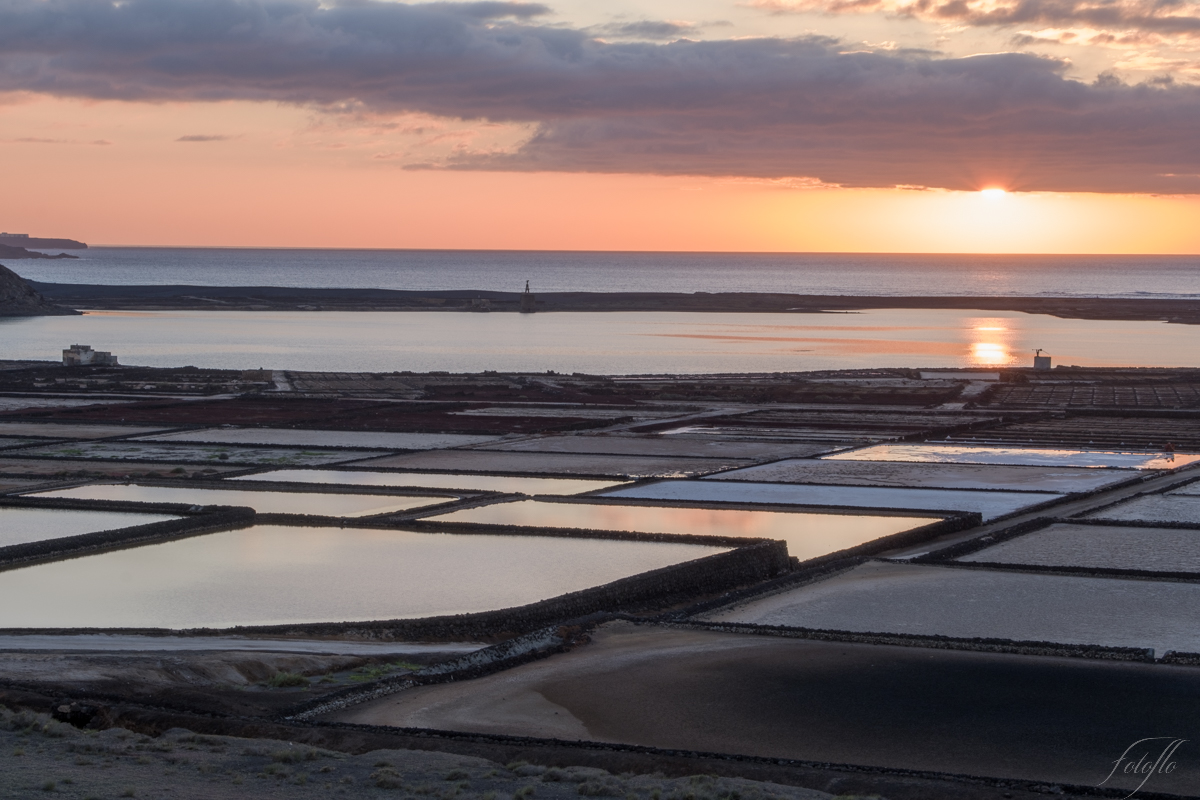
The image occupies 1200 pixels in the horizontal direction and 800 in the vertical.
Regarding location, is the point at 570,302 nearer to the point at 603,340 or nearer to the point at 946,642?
the point at 603,340

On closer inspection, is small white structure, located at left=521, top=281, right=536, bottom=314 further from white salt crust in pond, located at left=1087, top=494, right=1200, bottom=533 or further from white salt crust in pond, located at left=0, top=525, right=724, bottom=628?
white salt crust in pond, located at left=0, top=525, right=724, bottom=628

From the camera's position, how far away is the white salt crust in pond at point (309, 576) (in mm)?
15266

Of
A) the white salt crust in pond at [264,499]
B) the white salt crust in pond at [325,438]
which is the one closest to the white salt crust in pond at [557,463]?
the white salt crust in pond at [325,438]

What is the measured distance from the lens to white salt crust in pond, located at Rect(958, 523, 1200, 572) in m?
18.3

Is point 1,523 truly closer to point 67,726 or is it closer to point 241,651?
point 241,651

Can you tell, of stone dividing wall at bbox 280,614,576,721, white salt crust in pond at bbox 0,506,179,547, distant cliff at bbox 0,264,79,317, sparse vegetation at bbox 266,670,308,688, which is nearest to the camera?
stone dividing wall at bbox 280,614,576,721

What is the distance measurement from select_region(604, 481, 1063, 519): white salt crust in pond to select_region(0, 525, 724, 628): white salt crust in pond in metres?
4.55

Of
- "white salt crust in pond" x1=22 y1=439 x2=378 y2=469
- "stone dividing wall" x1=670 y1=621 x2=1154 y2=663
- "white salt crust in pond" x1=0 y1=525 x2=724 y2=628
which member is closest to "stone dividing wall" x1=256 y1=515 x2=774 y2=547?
"white salt crust in pond" x1=0 y1=525 x2=724 y2=628

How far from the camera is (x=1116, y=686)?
462 inches

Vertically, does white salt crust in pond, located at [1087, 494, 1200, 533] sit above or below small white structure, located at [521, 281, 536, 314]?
below

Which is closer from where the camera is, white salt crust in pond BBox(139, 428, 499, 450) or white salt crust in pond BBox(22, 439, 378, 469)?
white salt crust in pond BBox(22, 439, 378, 469)

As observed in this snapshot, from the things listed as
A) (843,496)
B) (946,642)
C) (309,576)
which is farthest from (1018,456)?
(309,576)

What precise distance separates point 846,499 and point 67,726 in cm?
1596

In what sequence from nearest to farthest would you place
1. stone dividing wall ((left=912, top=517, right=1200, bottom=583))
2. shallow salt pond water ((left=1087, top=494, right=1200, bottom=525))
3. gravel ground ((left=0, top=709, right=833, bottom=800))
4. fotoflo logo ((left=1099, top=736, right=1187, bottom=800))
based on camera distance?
gravel ground ((left=0, top=709, right=833, bottom=800)), fotoflo logo ((left=1099, top=736, right=1187, bottom=800)), stone dividing wall ((left=912, top=517, right=1200, bottom=583)), shallow salt pond water ((left=1087, top=494, right=1200, bottom=525))
